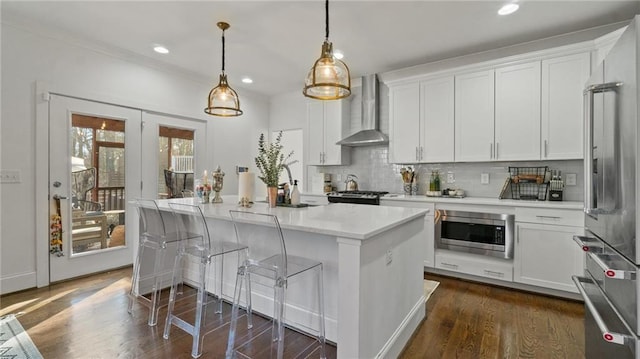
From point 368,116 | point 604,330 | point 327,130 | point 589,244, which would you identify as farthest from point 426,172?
point 604,330

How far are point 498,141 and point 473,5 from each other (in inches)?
60.2

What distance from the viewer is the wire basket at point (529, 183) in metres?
3.41

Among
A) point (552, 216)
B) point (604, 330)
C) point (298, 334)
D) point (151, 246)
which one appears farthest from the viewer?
point (552, 216)

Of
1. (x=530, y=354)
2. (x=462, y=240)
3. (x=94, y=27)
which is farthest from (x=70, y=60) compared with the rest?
(x=530, y=354)

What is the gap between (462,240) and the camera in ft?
11.1

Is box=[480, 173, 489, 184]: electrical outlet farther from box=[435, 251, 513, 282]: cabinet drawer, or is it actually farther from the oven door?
the oven door

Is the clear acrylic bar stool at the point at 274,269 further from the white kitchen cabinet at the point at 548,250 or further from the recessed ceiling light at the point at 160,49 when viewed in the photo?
the recessed ceiling light at the point at 160,49

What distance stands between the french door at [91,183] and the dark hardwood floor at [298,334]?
1.66 ft

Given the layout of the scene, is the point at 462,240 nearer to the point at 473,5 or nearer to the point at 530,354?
the point at 530,354

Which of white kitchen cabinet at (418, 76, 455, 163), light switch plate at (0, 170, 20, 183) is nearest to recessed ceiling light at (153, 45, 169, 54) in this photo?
light switch plate at (0, 170, 20, 183)

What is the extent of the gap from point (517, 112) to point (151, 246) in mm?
3963

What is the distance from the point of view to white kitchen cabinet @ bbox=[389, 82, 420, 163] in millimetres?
4031

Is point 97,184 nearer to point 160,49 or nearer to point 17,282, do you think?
point 17,282

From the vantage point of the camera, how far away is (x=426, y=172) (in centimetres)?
428
